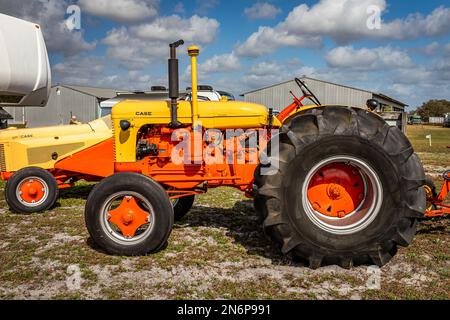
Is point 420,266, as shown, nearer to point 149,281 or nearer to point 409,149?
point 409,149

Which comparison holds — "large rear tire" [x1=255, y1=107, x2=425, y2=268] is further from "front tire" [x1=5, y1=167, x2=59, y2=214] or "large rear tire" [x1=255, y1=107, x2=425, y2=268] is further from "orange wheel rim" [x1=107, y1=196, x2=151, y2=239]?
"front tire" [x1=5, y1=167, x2=59, y2=214]

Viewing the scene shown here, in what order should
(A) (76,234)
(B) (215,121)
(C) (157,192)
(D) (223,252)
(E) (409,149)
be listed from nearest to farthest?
(E) (409,149) → (C) (157,192) → (D) (223,252) → (B) (215,121) → (A) (76,234)

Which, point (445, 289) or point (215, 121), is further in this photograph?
point (215, 121)

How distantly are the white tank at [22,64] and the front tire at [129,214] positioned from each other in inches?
130

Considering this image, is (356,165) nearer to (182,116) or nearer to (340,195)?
(340,195)

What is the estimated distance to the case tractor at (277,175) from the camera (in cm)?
361

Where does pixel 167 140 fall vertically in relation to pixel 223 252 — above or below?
above

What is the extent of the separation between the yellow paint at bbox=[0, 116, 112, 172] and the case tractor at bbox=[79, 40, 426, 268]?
293cm

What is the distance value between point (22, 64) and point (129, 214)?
12.7 feet

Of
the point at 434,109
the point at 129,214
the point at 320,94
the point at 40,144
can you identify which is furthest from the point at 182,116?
the point at 434,109

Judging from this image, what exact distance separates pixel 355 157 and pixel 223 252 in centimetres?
168

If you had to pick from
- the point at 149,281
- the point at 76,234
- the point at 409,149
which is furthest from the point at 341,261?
the point at 76,234

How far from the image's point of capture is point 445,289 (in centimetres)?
330

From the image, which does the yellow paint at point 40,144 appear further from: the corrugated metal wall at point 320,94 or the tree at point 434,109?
the tree at point 434,109
